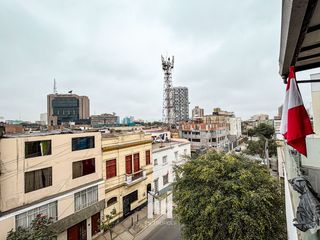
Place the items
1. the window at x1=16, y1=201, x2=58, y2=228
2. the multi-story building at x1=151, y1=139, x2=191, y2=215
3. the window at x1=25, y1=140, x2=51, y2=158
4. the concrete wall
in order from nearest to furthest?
the concrete wall
the window at x1=16, y1=201, x2=58, y2=228
the window at x1=25, y1=140, x2=51, y2=158
the multi-story building at x1=151, y1=139, x2=191, y2=215

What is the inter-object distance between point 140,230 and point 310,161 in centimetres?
1329

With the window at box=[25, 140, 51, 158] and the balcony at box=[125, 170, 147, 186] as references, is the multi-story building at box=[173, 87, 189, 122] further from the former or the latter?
the window at box=[25, 140, 51, 158]

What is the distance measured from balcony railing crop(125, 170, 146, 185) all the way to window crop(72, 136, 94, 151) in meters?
4.61

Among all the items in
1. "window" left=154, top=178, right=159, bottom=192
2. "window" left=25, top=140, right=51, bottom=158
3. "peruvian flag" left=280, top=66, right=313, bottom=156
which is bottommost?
"window" left=154, top=178, right=159, bottom=192

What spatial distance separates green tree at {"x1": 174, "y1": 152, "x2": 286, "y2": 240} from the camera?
27.6 feet

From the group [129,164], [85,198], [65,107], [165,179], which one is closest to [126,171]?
[129,164]

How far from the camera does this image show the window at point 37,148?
1094 cm

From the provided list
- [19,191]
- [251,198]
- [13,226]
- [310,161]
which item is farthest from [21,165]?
[310,161]

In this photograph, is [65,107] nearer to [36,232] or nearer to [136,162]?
[136,162]

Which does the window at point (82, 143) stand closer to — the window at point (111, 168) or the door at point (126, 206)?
the window at point (111, 168)

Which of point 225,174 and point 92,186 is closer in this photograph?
point 225,174

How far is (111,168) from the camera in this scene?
16109mm

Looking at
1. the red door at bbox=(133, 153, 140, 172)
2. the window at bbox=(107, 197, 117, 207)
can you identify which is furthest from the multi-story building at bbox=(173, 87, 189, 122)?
the window at bbox=(107, 197, 117, 207)

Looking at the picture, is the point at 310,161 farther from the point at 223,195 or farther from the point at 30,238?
the point at 30,238
